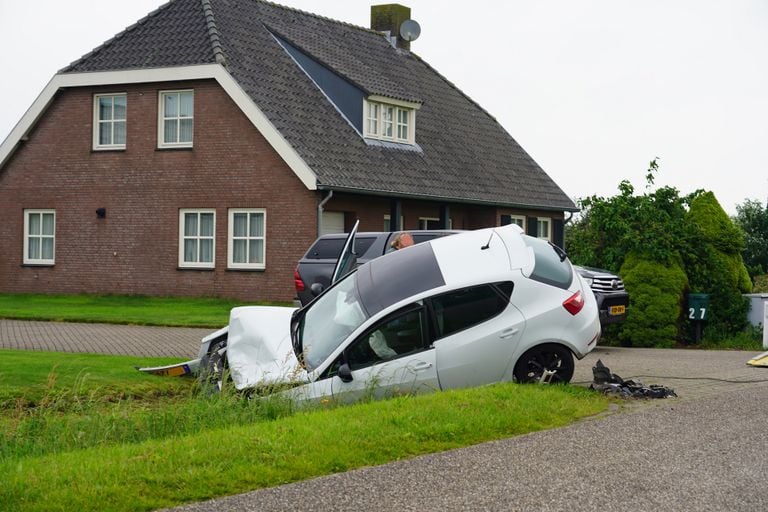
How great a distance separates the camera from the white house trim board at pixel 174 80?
29578 mm

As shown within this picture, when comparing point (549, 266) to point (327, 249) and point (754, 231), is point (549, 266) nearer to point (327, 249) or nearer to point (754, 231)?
point (327, 249)

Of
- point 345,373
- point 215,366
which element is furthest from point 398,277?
point 215,366

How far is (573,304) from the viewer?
1295 centimetres

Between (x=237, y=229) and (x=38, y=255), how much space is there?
6712 mm

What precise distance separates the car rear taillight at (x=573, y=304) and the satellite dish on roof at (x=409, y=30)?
1242 inches

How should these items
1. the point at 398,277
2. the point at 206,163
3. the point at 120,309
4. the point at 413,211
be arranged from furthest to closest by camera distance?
the point at 413,211 → the point at 206,163 → the point at 120,309 → the point at 398,277

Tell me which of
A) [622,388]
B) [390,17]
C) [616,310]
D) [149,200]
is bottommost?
[622,388]

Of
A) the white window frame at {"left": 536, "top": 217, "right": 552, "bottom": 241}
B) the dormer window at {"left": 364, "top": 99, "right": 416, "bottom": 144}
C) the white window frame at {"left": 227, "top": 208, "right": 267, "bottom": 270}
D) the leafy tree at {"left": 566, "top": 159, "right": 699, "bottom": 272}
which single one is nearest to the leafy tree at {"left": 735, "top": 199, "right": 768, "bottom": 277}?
the white window frame at {"left": 536, "top": 217, "right": 552, "bottom": 241}

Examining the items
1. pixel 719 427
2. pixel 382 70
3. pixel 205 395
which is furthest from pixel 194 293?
pixel 719 427

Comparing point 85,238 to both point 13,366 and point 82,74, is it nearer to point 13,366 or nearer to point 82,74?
point 82,74

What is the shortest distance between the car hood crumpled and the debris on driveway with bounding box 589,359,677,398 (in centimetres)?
331

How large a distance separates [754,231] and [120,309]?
2617 centimetres

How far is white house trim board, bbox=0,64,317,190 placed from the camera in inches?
1164

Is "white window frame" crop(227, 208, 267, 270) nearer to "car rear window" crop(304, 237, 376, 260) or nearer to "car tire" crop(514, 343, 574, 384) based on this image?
"car rear window" crop(304, 237, 376, 260)
